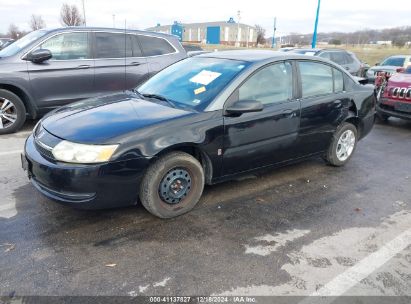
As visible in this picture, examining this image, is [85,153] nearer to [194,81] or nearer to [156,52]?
[194,81]

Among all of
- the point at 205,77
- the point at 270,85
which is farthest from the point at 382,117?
the point at 205,77

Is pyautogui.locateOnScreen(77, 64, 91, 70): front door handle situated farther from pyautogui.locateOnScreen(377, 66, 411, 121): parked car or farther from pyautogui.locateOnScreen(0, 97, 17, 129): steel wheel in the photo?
pyautogui.locateOnScreen(377, 66, 411, 121): parked car

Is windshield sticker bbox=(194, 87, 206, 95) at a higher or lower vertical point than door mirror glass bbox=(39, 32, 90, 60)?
lower

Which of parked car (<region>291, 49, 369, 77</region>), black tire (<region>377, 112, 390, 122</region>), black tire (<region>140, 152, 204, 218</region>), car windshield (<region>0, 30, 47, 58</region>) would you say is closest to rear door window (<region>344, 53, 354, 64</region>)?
parked car (<region>291, 49, 369, 77</region>)

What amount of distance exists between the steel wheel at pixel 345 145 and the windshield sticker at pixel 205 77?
213cm

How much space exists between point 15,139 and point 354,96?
5.21m

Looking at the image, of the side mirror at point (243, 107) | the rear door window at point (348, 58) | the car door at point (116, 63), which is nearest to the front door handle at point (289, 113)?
the side mirror at point (243, 107)

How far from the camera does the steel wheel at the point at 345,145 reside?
5.10 m

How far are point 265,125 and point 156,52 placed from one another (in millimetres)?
4267

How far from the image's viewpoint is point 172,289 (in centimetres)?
258

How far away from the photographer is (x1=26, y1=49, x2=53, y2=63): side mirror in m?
6.06

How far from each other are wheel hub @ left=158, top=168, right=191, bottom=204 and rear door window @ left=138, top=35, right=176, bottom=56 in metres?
4.53

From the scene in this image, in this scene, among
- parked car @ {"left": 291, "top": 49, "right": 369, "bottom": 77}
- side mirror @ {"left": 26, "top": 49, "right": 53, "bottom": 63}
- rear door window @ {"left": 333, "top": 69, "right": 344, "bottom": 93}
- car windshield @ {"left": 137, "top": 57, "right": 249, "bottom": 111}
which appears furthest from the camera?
parked car @ {"left": 291, "top": 49, "right": 369, "bottom": 77}

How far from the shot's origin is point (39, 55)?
6.06 meters
